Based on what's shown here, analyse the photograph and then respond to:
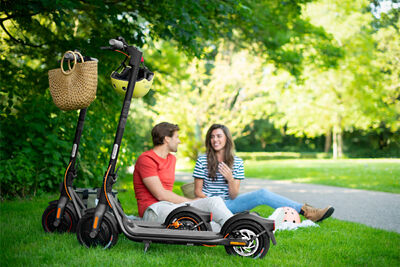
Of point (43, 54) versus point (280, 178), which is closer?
point (43, 54)

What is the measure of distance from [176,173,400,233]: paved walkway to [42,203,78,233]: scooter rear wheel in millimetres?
3793

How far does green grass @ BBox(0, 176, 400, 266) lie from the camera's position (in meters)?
3.29

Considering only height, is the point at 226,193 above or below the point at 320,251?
above

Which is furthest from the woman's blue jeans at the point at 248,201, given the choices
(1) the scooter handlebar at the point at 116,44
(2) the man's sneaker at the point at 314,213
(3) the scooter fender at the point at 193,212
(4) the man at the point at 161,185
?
(1) the scooter handlebar at the point at 116,44

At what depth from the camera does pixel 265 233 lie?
346 centimetres

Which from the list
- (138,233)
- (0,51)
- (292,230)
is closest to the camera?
(138,233)

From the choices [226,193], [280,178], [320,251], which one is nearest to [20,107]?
[226,193]

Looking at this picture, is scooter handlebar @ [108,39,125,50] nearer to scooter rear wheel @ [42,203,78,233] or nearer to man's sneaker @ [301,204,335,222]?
scooter rear wheel @ [42,203,78,233]

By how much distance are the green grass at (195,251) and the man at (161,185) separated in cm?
33

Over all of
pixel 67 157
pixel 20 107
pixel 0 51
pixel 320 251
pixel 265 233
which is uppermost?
pixel 0 51

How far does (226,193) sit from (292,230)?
33.4 inches

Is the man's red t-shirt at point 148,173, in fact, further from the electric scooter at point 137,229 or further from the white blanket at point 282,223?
the white blanket at point 282,223

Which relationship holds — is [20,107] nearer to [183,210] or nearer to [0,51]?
[0,51]

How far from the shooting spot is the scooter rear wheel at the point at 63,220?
13.3ft
